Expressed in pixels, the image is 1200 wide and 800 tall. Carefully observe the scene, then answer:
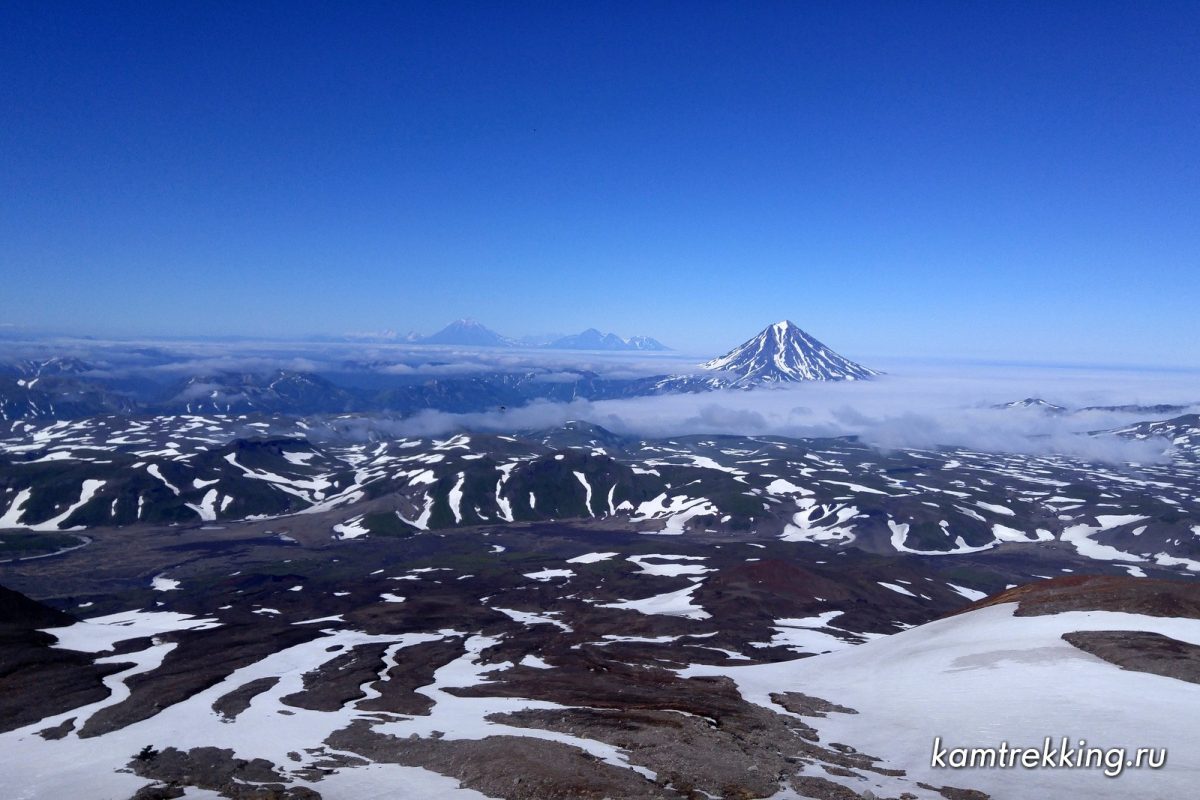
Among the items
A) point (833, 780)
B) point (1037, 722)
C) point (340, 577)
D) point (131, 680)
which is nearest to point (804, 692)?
point (1037, 722)

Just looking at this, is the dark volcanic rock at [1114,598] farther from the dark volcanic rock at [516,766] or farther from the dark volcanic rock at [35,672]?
the dark volcanic rock at [35,672]

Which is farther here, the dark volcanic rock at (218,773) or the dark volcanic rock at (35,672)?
the dark volcanic rock at (35,672)

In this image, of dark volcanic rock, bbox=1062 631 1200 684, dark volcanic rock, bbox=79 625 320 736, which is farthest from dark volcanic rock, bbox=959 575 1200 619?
dark volcanic rock, bbox=79 625 320 736

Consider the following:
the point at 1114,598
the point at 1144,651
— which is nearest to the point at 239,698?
the point at 1144,651

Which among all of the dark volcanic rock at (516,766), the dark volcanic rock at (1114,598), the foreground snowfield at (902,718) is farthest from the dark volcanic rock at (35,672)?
the dark volcanic rock at (1114,598)

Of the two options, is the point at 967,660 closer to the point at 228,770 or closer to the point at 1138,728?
the point at 1138,728

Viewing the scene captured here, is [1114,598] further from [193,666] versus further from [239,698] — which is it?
[193,666]

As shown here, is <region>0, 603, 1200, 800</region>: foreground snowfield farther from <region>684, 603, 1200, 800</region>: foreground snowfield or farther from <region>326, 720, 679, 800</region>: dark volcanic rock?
<region>326, 720, 679, 800</region>: dark volcanic rock

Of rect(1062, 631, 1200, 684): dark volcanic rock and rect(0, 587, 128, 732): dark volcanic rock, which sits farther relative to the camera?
rect(0, 587, 128, 732): dark volcanic rock
